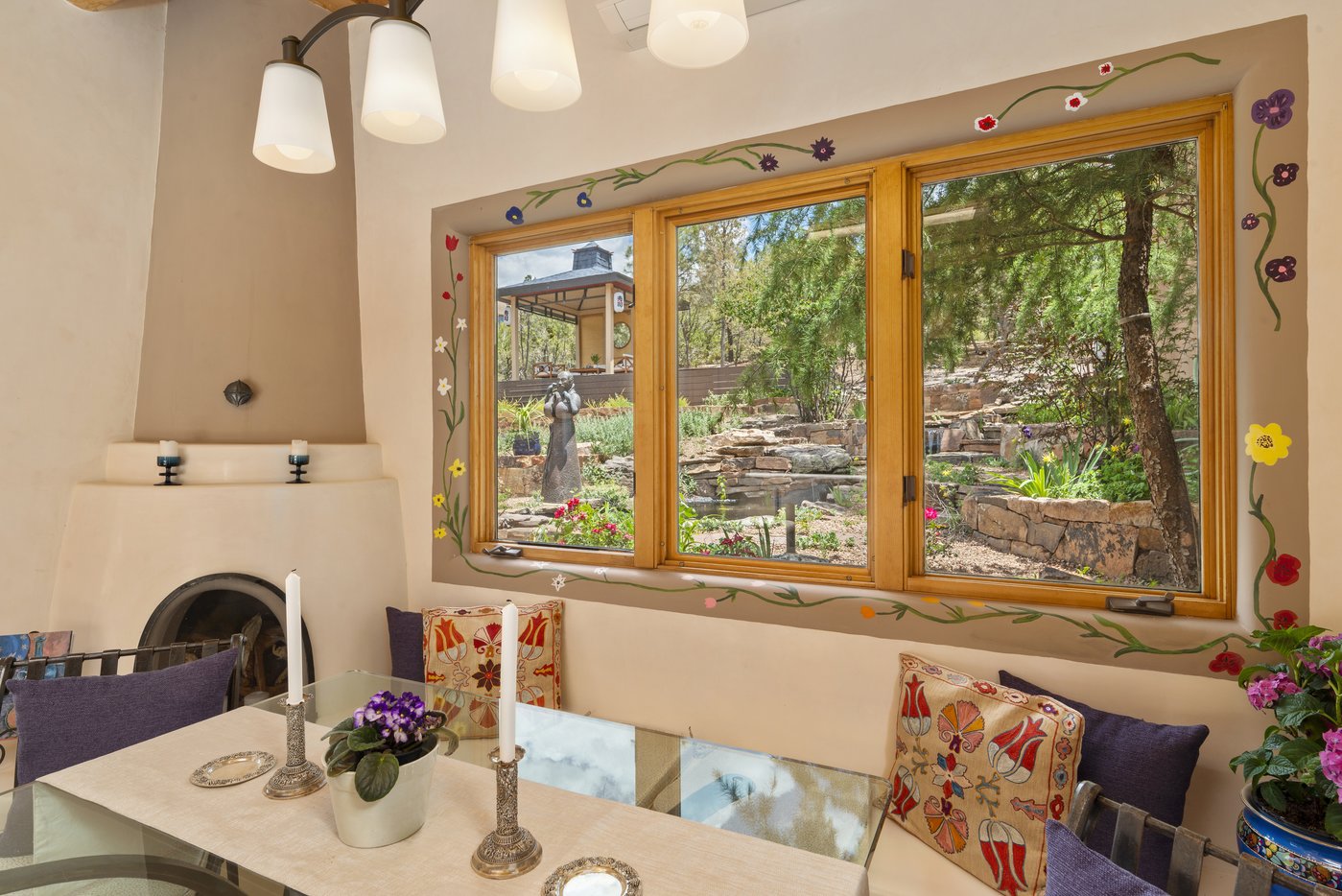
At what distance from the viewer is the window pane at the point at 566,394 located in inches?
101

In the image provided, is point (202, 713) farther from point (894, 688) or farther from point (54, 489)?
point (894, 688)

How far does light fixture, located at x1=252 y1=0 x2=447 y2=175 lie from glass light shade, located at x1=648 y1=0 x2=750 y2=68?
0.48 m

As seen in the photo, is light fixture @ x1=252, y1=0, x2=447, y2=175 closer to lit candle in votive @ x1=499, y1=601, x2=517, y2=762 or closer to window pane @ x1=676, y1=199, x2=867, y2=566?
lit candle in votive @ x1=499, y1=601, x2=517, y2=762

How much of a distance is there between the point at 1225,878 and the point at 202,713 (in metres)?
2.49

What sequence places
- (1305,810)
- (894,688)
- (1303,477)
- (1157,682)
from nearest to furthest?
(1305,810) → (1303,477) → (1157,682) → (894,688)

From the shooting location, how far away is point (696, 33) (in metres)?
1.10

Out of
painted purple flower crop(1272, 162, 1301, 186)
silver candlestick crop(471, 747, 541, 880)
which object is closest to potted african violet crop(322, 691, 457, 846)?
silver candlestick crop(471, 747, 541, 880)

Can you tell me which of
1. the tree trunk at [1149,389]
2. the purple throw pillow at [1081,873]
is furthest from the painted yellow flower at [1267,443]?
the purple throw pillow at [1081,873]

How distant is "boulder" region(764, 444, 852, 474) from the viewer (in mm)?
2178

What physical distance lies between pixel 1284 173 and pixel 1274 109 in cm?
15

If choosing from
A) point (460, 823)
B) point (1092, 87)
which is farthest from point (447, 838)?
point (1092, 87)

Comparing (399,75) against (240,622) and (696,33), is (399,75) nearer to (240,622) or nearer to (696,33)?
(696,33)

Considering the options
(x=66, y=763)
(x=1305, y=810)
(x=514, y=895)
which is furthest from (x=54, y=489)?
(x=1305, y=810)

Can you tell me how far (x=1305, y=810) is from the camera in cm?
133
